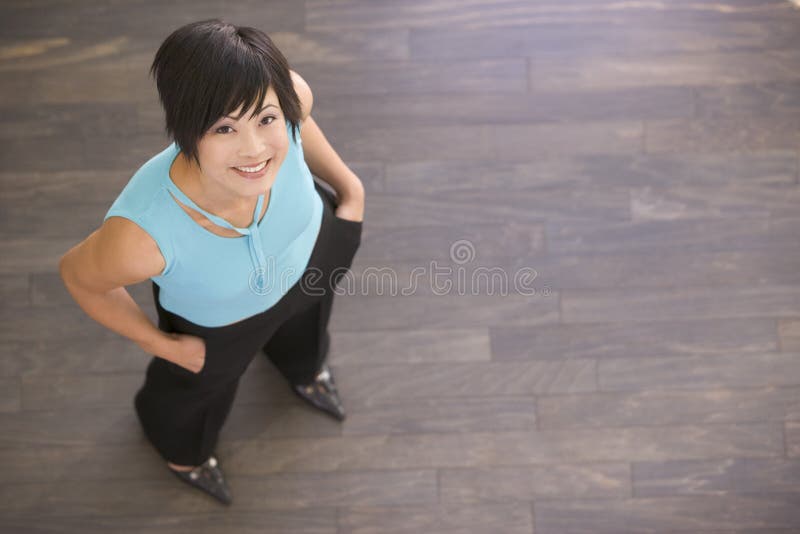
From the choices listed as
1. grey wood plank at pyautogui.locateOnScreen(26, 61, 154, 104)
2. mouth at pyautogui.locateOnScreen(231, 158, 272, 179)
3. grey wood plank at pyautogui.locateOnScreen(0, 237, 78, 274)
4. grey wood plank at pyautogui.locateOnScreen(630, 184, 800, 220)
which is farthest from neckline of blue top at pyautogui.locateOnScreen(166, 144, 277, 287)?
grey wood plank at pyautogui.locateOnScreen(630, 184, 800, 220)

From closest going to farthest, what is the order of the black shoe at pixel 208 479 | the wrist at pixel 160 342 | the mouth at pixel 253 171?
the mouth at pixel 253 171
the wrist at pixel 160 342
the black shoe at pixel 208 479

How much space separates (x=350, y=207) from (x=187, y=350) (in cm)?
44

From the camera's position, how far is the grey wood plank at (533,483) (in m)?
2.31

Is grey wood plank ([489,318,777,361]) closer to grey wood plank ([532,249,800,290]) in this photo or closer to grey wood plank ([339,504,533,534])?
grey wood plank ([532,249,800,290])

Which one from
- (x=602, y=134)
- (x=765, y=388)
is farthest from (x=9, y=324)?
(x=765, y=388)

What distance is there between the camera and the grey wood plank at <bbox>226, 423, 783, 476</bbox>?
7.64ft

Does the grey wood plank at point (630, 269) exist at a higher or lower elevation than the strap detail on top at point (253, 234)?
lower

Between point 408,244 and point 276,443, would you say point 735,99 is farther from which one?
point 276,443

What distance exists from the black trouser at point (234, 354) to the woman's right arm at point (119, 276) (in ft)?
0.17

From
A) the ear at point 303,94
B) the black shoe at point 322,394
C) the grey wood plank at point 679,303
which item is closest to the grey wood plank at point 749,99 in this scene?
the grey wood plank at point 679,303

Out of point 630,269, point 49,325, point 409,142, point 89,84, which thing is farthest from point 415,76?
point 49,325

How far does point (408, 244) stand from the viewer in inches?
97.1

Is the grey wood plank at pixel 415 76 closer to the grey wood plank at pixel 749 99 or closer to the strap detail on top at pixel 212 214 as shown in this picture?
the grey wood plank at pixel 749 99

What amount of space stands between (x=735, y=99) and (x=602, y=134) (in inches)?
17.1
